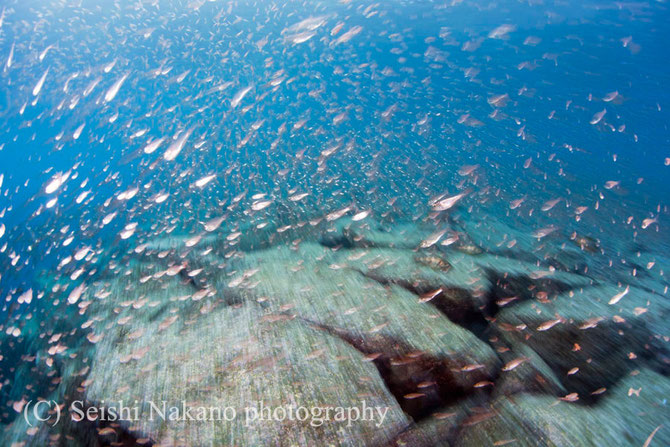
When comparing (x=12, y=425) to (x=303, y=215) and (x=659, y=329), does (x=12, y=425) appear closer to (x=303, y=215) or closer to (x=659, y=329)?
(x=303, y=215)

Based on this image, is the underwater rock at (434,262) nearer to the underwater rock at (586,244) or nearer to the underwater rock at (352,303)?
the underwater rock at (352,303)

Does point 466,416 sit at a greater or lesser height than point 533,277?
greater

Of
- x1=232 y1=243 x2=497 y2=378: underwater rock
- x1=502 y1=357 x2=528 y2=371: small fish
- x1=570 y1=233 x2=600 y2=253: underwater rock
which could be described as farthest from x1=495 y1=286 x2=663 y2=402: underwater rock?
x1=570 y1=233 x2=600 y2=253: underwater rock

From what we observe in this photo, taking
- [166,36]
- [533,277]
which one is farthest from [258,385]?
[166,36]

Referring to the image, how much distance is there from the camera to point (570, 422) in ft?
Answer: 11.7

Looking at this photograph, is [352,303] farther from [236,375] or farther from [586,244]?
[586,244]

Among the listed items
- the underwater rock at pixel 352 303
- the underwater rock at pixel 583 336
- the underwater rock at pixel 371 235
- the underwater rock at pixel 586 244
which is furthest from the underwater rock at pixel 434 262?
the underwater rock at pixel 586 244

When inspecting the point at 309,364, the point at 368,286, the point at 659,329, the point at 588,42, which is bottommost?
the point at 588,42

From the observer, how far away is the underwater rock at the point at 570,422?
3.41 m

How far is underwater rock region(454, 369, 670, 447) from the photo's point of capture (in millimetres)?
3414

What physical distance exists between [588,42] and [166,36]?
128 ft

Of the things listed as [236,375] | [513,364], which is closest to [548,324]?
[513,364]

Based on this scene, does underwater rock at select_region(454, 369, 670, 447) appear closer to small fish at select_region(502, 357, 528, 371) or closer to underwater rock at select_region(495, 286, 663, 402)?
underwater rock at select_region(495, 286, 663, 402)

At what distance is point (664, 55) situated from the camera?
25.0 m
